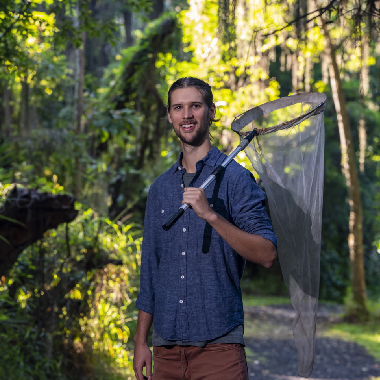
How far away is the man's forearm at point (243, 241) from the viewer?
6.18 feet

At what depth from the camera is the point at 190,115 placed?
2193 mm

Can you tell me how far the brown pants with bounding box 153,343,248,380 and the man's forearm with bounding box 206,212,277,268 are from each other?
37cm

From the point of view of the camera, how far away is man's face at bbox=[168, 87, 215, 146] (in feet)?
7.23

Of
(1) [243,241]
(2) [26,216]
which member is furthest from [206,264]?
(2) [26,216]

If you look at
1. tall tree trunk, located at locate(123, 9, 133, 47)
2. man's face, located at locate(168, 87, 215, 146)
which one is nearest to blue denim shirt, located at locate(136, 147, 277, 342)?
man's face, located at locate(168, 87, 215, 146)

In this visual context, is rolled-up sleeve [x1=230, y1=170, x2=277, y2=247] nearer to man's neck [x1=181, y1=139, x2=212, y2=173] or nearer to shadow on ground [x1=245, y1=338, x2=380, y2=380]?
man's neck [x1=181, y1=139, x2=212, y2=173]

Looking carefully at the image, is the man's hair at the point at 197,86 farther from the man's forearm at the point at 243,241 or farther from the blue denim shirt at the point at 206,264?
the man's forearm at the point at 243,241

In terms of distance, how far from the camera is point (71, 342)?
185 inches

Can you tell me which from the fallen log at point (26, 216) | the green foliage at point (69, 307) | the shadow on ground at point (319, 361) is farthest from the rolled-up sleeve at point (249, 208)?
the shadow on ground at point (319, 361)

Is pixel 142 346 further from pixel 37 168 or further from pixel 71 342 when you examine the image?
pixel 37 168

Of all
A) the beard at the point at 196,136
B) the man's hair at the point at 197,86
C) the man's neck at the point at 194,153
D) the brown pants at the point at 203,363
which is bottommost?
the brown pants at the point at 203,363

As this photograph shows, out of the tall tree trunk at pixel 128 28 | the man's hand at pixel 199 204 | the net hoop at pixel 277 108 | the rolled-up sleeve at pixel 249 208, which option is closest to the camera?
the man's hand at pixel 199 204

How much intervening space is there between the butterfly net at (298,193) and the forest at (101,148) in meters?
0.95

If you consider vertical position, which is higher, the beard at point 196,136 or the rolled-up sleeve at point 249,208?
the beard at point 196,136
